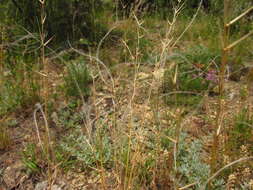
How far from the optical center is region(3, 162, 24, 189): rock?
1.88 meters

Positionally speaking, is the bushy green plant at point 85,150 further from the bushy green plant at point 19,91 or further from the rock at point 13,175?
the bushy green plant at point 19,91

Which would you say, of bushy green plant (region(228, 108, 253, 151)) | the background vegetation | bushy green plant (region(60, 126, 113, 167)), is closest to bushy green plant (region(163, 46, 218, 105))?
the background vegetation

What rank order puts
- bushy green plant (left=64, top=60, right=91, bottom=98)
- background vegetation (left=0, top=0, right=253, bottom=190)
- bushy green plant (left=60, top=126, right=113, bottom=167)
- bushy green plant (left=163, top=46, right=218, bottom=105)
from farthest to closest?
bushy green plant (left=64, top=60, right=91, bottom=98) → bushy green plant (left=163, top=46, right=218, bottom=105) → bushy green plant (left=60, top=126, right=113, bottom=167) → background vegetation (left=0, top=0, right=253, bottom=190)

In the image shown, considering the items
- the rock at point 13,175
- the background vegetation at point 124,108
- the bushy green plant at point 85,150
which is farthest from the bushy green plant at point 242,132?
the rock at point 13,175

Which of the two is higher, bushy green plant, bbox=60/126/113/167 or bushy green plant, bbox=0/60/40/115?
bushy green plant, bbox=0/60/40/115

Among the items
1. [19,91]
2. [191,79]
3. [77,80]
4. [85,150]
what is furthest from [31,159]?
[191,79]

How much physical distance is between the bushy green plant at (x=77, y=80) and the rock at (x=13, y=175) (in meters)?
0.73

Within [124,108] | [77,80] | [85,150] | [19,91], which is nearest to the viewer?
[85,150]

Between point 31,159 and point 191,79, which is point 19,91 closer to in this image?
point 31,159

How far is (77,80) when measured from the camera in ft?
8.40

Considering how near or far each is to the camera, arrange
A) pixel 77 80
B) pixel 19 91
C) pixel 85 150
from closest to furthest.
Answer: pixel 85 150
pixel 19 91
pixel 77 80

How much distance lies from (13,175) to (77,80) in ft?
3.03

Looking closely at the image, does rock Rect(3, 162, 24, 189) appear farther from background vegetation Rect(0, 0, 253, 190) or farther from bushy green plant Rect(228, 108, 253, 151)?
bushy green plant Rect(228, 108, 253, 151)

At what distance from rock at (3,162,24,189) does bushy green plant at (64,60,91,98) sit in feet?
2.38
